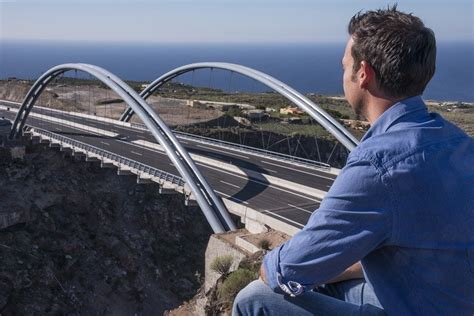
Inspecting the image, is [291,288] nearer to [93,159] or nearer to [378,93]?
[378,93]

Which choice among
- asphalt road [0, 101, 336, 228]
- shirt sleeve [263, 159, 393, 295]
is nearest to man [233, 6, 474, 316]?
shirt sleeve [263, 159, 393, 295]

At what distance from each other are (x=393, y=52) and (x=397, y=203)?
714 millimetres

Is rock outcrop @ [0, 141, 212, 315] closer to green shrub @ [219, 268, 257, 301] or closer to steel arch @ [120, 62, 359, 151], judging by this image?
steel arch @ [120, 62, 359, 151]

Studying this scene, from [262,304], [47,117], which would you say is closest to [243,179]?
[262,304]

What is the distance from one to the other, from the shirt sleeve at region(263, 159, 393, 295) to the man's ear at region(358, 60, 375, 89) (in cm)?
47

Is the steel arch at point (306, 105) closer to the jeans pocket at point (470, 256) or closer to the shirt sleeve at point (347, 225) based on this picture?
the jeans pocket at point (470, 256)

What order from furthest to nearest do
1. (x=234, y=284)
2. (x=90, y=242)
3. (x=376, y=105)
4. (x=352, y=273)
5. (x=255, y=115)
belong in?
(x=255, y=115) < (x=90, y=242) < (x=234, y=284) < (x=352, y=273) < (x=376, y=105)

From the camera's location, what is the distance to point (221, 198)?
26344mm

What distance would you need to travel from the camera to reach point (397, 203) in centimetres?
260

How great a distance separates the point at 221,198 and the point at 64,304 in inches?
425

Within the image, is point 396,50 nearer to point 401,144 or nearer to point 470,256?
point 401,144

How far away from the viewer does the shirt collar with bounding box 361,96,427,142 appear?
2.82 meters

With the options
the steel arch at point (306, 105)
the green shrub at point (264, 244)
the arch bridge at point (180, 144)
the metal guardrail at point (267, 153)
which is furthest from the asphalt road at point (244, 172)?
the green shrub at point (264, 244)

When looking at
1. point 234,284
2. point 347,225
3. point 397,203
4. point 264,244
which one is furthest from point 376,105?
point 264,244
